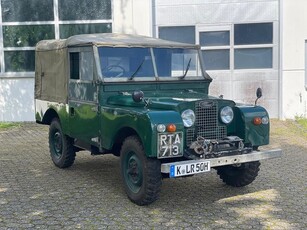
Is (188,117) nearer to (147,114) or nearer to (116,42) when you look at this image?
(147,114)

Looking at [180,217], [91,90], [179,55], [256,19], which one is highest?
[256,19]

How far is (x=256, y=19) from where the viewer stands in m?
13.2

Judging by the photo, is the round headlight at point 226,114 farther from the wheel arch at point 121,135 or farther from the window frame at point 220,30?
the window frame at point 220,30

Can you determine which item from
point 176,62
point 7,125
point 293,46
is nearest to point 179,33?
point 293,46

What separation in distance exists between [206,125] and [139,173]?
102cm

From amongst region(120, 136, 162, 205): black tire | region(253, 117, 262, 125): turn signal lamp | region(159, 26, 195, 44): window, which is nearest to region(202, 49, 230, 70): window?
region(159, 26, 195, 44): window

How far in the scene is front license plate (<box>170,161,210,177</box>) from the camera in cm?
515

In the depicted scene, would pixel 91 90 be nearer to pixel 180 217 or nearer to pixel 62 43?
pixel 62 43

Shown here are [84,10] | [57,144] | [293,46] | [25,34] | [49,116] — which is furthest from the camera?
[25,34]

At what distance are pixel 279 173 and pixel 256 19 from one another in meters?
6.98

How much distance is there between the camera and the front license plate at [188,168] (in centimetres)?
515

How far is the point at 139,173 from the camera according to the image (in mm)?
5609

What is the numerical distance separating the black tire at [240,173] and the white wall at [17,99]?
8542mm

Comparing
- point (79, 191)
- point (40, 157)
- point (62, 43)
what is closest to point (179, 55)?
point (62, 43)
